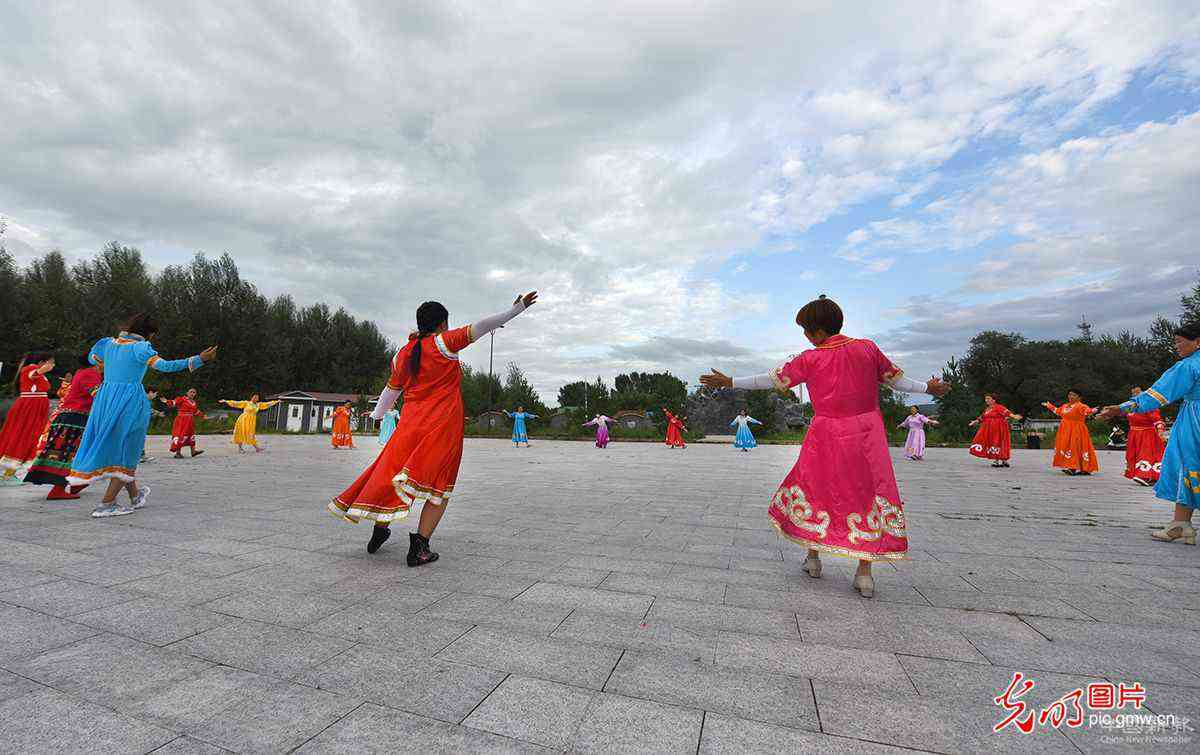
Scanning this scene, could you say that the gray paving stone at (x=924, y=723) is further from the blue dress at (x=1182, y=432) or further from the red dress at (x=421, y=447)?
the blue dress at (x=1182, y=432)

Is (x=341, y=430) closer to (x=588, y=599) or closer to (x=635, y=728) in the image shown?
(x=588, y=599)

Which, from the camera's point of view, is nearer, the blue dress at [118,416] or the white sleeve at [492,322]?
the white sleeve at [492,322]

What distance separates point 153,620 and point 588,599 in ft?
6.96

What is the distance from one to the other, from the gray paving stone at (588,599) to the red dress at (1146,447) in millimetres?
11520

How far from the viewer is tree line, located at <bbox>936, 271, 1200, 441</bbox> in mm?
42309

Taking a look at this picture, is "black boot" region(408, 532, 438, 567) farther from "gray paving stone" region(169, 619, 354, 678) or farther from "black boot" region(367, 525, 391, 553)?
"gray paving stone" region(169, 619, 354, 678)

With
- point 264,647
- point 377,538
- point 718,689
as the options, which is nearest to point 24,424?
point 377,538

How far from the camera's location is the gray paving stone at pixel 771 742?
1.60 meters

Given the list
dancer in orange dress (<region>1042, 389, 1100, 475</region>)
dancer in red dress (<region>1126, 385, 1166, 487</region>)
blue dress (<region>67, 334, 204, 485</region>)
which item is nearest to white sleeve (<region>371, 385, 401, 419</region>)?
blue dress (<region>67, 334, 204, 485</region>)

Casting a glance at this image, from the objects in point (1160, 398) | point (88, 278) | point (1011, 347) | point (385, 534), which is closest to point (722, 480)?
point (1160, 398)

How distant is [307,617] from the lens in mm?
2660

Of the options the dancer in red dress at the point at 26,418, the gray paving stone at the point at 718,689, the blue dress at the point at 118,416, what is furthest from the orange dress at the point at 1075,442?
the dancer in red dress at the point at 26,418

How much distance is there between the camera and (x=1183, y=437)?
16.6 feet

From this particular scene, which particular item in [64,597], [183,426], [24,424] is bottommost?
[64,597]
